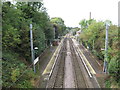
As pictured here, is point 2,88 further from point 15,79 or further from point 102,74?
point 102,74

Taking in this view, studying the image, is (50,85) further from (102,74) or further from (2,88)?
(102,74)

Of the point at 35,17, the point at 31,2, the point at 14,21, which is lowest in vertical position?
the point at 14,21

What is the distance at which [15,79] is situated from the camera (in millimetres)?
8641

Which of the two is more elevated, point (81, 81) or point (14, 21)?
point (14, 21)

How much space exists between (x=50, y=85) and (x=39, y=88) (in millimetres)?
1047

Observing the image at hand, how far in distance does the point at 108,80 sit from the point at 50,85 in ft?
15.8

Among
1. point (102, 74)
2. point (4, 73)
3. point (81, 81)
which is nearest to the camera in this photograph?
point (4, 73)

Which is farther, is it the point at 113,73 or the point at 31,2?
the point at 31,2

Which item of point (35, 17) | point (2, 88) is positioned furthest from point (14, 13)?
point (35, 17)

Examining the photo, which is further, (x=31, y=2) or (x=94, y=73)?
(x=31, y=2)

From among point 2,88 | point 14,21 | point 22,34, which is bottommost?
point 2,88

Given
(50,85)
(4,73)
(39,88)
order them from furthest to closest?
(50,85)
(39,88)
(4,73)

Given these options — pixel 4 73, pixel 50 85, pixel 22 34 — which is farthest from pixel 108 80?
pixel 22 34

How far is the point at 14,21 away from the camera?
1154cm
